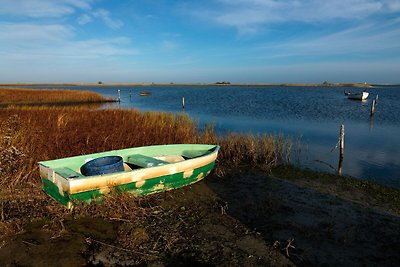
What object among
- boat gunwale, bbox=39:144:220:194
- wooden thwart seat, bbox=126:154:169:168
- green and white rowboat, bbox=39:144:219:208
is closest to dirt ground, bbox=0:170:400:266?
green and white rowboat, bbox=39:144:219:208

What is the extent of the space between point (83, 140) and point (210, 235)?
5.62 m

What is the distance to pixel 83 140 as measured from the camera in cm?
Result: 891

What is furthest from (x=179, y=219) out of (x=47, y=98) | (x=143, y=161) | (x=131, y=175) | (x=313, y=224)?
(x=47, y=98)

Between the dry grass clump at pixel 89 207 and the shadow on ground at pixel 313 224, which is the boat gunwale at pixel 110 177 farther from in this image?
the shadow on ground at pixel 313 224

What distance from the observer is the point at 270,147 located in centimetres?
1055

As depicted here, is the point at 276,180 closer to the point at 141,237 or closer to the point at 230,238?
the point at 230,238

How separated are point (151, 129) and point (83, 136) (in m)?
3.11

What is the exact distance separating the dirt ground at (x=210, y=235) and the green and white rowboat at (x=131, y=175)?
0.33 m

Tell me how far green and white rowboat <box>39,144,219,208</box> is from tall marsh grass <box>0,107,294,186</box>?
1286 mm

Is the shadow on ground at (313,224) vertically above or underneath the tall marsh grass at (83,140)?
underneath

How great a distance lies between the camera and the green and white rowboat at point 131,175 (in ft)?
17.8

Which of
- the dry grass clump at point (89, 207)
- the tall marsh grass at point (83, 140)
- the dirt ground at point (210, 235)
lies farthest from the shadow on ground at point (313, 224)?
the tall marsh grass at point (83, 140)

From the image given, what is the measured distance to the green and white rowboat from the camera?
5.43 m

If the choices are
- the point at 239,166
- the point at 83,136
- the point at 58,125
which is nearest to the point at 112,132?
the point at 83,136
